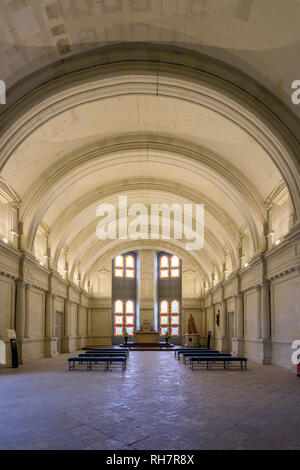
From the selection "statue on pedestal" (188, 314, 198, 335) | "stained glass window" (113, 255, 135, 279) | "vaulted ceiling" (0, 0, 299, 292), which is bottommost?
"statue on pedestal" (188, 314, 198, 335)

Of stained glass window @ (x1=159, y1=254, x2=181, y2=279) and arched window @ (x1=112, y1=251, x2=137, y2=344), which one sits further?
stained glass window @ (x1=159, y1=254, x2=181, y2=279)

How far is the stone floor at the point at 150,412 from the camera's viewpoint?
586 centimetres

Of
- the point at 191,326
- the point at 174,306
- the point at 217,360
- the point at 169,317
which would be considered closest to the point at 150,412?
the point at 217,360

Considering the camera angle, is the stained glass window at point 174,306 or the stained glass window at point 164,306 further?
the stained glass window at point 164,306

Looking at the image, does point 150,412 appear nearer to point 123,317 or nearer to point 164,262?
point 123,317

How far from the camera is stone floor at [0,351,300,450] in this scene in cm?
586

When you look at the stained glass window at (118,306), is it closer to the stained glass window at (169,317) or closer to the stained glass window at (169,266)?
the stained glass window at (169,317)

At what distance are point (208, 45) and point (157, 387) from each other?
9.48 m

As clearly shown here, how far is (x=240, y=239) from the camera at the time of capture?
23.0 meters

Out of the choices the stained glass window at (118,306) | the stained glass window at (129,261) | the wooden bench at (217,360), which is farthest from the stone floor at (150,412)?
the stained glass window at (129,261)

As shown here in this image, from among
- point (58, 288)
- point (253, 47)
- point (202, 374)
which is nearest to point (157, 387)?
point (202, 374)

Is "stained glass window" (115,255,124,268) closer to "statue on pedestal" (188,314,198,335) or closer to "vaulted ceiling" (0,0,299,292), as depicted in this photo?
"statue on pedestal" (188,314,198,335)

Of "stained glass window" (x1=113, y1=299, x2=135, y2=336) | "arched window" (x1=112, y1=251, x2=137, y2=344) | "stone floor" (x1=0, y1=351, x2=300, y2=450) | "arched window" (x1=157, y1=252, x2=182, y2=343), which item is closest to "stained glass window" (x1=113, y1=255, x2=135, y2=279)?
"arched window" (x1=112, y1=251, x2=137, y2=344)

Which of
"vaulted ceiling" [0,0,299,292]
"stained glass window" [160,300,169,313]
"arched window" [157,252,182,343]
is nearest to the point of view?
"vaulted ceiling" [0,0,299,292]
